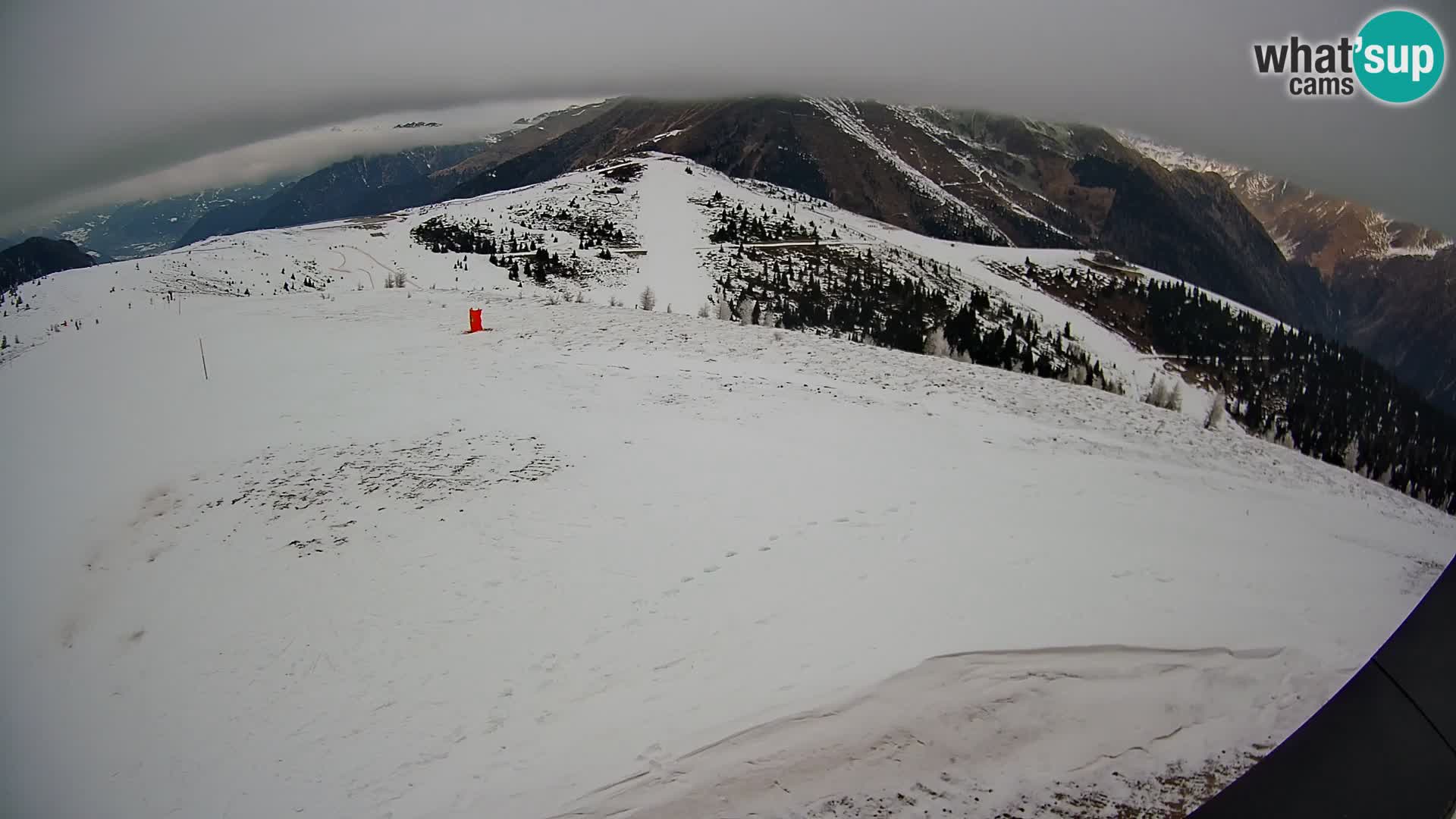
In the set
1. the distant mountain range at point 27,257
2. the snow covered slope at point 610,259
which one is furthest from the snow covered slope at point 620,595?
the snow covered slope at point 610,259

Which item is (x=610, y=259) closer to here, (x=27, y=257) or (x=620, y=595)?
(x=620, y=595)

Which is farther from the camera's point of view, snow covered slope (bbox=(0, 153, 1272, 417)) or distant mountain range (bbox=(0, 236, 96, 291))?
snow covered slope (bbox=(0, 153, 1272, 417))

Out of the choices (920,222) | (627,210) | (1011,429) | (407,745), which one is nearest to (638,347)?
(1011,429)

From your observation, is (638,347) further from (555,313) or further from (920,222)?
A: (920,222)

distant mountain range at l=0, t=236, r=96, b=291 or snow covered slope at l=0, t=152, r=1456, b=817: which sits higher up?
distant mountain range at l=0, t=236, r=96, b=291

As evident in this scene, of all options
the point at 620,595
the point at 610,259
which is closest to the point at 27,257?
the point at 620,595

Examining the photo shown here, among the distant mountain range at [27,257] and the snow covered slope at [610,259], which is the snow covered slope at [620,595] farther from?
the snow covered slope at [610,259]

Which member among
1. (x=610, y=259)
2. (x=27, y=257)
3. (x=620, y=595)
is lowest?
(x=620, y=595)

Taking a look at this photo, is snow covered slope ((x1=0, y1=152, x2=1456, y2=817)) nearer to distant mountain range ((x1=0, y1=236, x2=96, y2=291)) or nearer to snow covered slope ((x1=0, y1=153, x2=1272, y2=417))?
distant mountain range ((x1=0, y1=236, x2=96, y2=291))

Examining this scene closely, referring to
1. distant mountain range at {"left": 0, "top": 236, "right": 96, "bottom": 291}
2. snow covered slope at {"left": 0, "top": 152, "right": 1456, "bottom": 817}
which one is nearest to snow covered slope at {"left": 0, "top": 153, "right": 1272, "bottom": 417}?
distant mountain range at {"left": 0, "top": 236, "right": 96, "bottom": 291}
